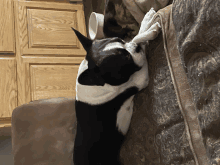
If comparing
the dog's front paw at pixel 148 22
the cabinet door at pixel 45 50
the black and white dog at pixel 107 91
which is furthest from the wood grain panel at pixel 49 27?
the dog's front paw at pixel 148 22

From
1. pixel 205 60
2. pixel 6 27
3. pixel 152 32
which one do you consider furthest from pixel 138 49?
pixel 6 27

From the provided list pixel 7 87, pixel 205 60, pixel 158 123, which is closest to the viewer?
pixel 205 60

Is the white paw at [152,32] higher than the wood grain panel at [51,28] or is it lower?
lower

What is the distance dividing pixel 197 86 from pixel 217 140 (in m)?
0.13

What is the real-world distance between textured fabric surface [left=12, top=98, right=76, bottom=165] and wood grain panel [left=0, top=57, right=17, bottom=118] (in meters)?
1.40

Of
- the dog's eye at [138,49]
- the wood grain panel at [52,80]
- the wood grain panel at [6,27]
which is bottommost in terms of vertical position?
the wood grain panel at [52,80]

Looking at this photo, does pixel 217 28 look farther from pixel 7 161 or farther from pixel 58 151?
pixel 7 161

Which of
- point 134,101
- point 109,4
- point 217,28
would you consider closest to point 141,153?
point 134,101

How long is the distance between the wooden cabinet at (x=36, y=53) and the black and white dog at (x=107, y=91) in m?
1.63

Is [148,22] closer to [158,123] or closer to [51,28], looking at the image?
[158,123]

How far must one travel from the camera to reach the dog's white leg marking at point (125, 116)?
0.85 m

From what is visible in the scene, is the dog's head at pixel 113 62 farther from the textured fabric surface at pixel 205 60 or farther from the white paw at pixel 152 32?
the textured fabric surface at pixel 205 60

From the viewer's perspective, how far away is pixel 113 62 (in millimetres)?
740

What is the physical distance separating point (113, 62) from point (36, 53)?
6.32ft
